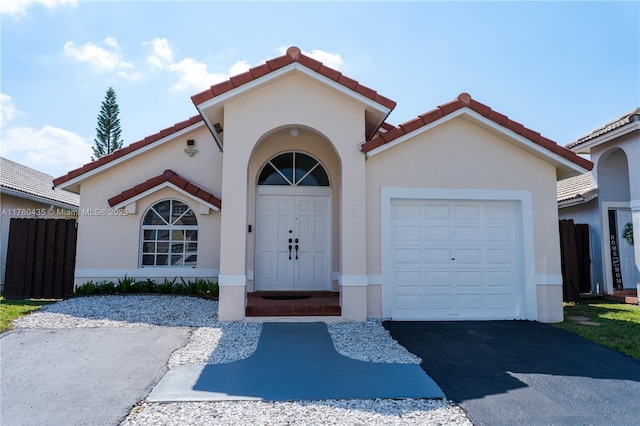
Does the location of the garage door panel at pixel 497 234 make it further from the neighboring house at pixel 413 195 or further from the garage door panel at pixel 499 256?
the garage door panel at pixel 499 256

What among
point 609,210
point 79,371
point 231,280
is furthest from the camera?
point 609,210

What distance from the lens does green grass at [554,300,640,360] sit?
639 cm

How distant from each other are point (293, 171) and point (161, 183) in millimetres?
3837

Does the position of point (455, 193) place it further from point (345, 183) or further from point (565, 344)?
point (565, 344)

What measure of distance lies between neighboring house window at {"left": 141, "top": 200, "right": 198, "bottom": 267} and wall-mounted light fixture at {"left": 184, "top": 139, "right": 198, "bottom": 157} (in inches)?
60.0

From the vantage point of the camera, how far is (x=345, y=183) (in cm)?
782

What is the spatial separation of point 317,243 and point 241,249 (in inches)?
112

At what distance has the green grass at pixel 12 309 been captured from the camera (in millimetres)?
7346

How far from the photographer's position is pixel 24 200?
14062 millimetres

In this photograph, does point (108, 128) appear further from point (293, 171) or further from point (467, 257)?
point (467, 257)

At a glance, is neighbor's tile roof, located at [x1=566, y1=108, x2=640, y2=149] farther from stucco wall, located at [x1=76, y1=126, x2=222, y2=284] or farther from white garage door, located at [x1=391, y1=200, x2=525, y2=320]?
stucco wall, located at [x1=76, y1=126, x2=222, y2=284]

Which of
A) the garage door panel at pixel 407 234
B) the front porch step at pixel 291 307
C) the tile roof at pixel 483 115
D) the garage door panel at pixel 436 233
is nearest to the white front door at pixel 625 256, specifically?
the tile roof at pixel 483 115

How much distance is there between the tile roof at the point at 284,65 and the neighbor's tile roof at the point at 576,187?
28.2 ft

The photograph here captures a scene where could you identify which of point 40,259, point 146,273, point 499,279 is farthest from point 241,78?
point 40,259
